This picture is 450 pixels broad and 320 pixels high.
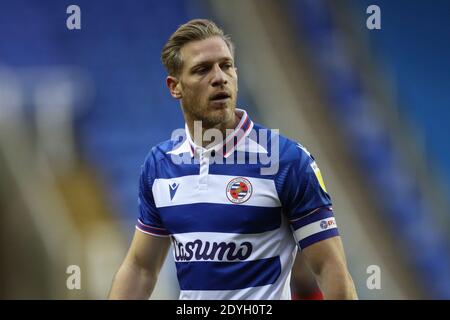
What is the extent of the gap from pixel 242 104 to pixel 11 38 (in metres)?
1.81

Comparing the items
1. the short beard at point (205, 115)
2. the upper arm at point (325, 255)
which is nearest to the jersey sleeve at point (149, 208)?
the short beard at point (205, 115)

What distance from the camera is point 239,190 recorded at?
291cm

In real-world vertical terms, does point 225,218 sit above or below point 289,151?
below

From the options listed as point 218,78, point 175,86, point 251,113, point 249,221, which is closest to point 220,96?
point 218,78

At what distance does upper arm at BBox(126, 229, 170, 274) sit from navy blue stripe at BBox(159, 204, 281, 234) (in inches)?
8.0

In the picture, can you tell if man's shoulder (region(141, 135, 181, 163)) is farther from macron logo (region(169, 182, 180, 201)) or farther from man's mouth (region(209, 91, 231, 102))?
man's mouth (region(209, 91, 231, 102))

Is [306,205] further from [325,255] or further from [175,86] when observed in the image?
[175,86]

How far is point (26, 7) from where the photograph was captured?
572 centimetres

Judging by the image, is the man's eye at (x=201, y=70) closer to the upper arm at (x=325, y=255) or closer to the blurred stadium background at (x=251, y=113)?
the upper arm at (x=325, y=255)

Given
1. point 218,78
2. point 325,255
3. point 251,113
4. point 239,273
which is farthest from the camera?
point 251,113

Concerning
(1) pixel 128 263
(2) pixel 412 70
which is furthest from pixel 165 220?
(2) pixel 412 70

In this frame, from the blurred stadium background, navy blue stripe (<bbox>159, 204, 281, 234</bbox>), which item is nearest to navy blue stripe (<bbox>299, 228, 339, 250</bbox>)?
navy blue stripe (<bbox>159, 204, 281, 234</bbox>)

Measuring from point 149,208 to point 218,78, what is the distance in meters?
0.62

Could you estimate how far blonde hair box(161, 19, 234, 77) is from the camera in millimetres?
3109
